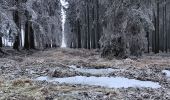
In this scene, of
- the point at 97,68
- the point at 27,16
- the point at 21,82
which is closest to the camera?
the point at 21,82

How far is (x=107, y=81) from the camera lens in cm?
1213

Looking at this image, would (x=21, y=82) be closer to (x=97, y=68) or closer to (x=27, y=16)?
(x=97, y=68)

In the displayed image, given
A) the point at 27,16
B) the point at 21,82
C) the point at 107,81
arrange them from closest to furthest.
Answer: the point at 21,82, the point at 107,81, the point at 27,16

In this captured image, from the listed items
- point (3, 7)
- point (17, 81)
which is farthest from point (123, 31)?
point (17, 81)

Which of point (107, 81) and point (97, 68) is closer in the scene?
point (107, 81)

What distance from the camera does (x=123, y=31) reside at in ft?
75.0

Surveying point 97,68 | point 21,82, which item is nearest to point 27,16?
point 97,68

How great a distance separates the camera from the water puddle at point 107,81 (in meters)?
11.3

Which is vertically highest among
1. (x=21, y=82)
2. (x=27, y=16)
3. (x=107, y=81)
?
(x=27, y=16)

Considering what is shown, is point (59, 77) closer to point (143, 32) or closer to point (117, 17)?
point (117, 17)

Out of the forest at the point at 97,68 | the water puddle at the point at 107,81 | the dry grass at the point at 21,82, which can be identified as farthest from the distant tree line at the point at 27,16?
the dry grass at the point at 21,82

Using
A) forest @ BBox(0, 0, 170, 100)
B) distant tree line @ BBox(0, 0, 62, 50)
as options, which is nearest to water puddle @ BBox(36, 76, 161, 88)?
forest @ BBox(0, 0, 170, 100)

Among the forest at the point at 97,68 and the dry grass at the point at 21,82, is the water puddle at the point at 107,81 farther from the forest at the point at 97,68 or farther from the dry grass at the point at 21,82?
the dry grass at the point at 21,82

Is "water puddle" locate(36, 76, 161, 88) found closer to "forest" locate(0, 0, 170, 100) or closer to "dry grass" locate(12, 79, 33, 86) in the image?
"forest" locate(0, 0, 170, 100)
